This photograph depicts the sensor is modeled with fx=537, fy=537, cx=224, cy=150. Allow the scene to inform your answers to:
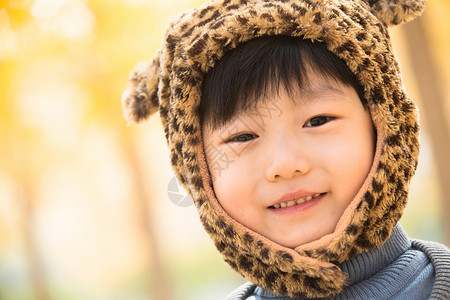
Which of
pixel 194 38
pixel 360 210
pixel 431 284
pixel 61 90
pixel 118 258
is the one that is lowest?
pixel 118 258

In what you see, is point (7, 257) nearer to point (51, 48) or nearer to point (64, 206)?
point (64, 206)

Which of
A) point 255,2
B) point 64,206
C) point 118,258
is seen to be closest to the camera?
point 255,2

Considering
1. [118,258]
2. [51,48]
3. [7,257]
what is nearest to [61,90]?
[51,48]

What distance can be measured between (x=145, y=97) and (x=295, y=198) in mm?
700

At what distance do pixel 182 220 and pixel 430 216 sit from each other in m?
7.62

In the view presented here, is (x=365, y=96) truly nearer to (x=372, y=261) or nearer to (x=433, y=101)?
(x=372, y=261)

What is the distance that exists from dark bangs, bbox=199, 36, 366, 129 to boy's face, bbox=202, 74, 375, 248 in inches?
1.1

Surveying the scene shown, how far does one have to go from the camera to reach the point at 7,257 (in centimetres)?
1459

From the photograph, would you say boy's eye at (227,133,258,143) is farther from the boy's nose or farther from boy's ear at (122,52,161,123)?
boy's ear at (122,52,161,123)

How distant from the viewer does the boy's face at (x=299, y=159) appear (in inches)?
61.3

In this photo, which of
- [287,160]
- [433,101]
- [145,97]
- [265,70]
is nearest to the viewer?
[287,160]

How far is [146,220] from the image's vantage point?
22.6ft

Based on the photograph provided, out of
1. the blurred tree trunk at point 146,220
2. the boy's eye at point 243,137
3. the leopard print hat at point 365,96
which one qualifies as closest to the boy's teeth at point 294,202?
the leopard print hat at point 365,96

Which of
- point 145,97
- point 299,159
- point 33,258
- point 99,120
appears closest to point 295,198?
point 299,159
